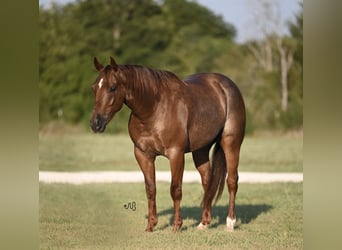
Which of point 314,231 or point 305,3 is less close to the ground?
point 305,3

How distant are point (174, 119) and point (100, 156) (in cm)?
593

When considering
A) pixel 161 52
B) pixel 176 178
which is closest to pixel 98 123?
pixel 176 178

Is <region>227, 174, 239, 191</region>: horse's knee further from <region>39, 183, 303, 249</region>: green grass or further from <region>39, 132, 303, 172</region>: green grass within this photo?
<region>39, 132, 303, 172</region>: green grass

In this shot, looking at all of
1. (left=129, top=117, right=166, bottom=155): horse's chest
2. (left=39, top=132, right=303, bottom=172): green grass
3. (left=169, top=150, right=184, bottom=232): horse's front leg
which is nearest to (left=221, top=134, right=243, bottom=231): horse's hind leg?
(left=169, top=150, right=184, bottom=232): horse's front leg

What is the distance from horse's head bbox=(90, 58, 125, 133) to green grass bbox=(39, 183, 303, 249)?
2.85ft

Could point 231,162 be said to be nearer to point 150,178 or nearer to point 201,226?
point 201,226

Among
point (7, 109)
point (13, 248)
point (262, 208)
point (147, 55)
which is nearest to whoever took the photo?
point (7, 109)

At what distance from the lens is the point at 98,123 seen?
159 inches

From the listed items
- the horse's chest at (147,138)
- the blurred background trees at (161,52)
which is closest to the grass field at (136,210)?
the horse's chest at (147,138)

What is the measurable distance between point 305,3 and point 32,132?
4.92 feet

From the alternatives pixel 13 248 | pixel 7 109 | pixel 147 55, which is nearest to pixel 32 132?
pixel 7 109

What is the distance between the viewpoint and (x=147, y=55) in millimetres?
11484

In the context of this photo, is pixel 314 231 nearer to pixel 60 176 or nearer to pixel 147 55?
pixel 60 176

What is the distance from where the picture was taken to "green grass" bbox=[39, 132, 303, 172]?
31.1 ft
